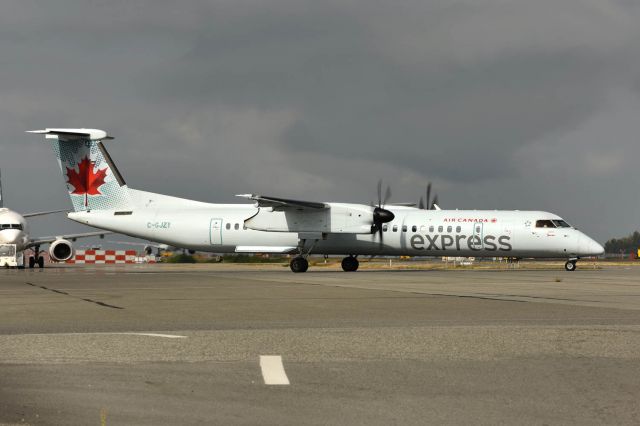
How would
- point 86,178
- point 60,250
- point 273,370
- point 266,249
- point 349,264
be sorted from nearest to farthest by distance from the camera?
point 273,370 < point 266,249 < point 349,264 < point 86,178 < point 60,250

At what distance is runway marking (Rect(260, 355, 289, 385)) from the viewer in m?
7.44

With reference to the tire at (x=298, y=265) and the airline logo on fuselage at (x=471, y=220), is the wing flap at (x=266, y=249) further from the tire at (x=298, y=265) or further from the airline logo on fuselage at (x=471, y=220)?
the airline logo on fuselage at (x=471, y=220)

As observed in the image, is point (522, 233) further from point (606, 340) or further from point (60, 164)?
point (606, 340)

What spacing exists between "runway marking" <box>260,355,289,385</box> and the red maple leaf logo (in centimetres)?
4150

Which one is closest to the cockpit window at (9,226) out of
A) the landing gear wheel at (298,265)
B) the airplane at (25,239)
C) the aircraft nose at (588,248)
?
the airplane at (25,239)

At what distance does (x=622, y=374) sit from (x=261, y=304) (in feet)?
34.9

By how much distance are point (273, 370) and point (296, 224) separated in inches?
1473

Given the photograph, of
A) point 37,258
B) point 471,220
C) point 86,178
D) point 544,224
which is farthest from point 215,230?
point 544,224

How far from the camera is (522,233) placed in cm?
4384

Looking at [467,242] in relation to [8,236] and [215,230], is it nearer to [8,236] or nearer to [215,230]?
[215,230]

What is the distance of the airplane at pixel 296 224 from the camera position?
43969 mm

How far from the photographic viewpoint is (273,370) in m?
8.02

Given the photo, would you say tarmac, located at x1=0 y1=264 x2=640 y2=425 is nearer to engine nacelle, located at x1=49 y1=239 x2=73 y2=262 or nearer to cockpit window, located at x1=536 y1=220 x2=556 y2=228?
cockpit window, located at x1=536 y1=220 x2=556 y2=228

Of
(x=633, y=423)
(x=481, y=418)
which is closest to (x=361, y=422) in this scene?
(x=481, y=418)
